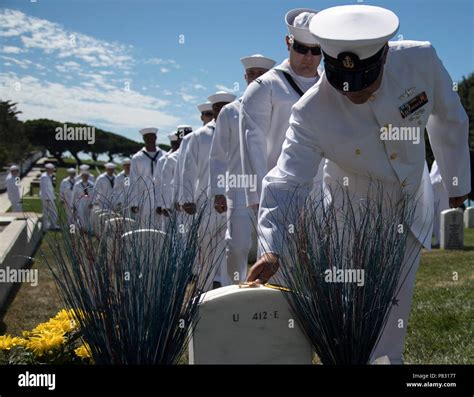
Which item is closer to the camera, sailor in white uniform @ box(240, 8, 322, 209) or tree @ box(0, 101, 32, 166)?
sailor in white uniform @ box(240, 8, 322, 209)

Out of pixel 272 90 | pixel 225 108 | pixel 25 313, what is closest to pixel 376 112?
pixel 272 90

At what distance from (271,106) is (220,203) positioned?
2.38 meters

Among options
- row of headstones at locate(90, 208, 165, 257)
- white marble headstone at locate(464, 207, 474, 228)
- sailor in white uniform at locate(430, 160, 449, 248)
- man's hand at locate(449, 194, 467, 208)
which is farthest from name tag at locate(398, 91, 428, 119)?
white marble headstone at locate(464, 207, 474, 228)

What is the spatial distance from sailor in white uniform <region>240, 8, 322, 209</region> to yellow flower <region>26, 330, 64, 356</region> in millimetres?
2443

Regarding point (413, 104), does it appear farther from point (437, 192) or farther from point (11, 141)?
point (11, 141)

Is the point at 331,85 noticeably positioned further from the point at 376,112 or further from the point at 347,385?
the point at 347,385

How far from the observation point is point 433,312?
271 inches

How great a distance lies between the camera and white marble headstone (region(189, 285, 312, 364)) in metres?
2.92

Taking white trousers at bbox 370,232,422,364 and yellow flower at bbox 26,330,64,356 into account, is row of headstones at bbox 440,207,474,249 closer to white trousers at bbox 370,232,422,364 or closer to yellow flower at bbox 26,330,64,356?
white trousers at bbox 370,232,422,364

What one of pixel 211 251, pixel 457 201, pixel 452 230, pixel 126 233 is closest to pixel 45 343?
pixel 126 233

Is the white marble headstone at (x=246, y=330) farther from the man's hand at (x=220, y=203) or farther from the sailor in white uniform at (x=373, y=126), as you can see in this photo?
the man's hand at (x=220, y=203)

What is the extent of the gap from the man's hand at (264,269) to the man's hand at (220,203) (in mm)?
4496

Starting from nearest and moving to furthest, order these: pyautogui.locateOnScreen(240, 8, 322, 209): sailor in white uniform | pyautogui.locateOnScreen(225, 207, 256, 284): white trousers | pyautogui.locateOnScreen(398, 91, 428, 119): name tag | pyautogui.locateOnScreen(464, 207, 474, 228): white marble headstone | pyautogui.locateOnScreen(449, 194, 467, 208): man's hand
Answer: pyautogui.locateOnScreen(398, 91, 428, 119): name tag → pyautogui.locateOnScreen(449, 194, 467, 208): man's hand → pyautogui.locateOnScreen(240, 8, 322, 209): sailor in white uniform → pyautogui.locateOnScreen(225, 207, 256, 284): white trousers → pyautogui.locateOnScreen(464, 207, 474, 228): white marble headstone

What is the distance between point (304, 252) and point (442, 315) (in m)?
4.23
